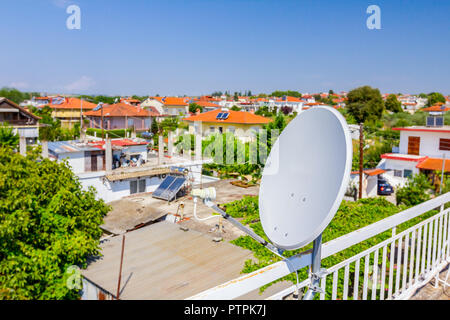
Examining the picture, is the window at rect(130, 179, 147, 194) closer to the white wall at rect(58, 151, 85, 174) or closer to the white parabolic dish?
A: the white wall at rect(58, 151, 85, 174)

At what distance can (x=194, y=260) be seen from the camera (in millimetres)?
5359

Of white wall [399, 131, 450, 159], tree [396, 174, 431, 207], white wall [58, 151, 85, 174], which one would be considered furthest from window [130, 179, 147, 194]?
white wall [399, 131, 450, 159]

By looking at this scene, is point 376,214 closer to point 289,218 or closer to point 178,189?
point 289,218

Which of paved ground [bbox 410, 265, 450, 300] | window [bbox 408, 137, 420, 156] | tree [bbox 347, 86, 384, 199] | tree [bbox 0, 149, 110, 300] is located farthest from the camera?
tree [bbox 347, 86, 384, 199]

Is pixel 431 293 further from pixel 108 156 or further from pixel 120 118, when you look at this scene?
pixel 120 118

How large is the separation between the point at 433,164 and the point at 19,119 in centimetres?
2303

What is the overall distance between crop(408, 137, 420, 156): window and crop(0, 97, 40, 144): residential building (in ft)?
69.6

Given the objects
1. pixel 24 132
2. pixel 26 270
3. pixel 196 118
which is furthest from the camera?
pixel 196 118

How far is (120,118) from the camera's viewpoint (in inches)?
1082

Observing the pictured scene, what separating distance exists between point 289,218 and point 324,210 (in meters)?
0.27

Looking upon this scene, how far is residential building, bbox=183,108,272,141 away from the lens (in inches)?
948
